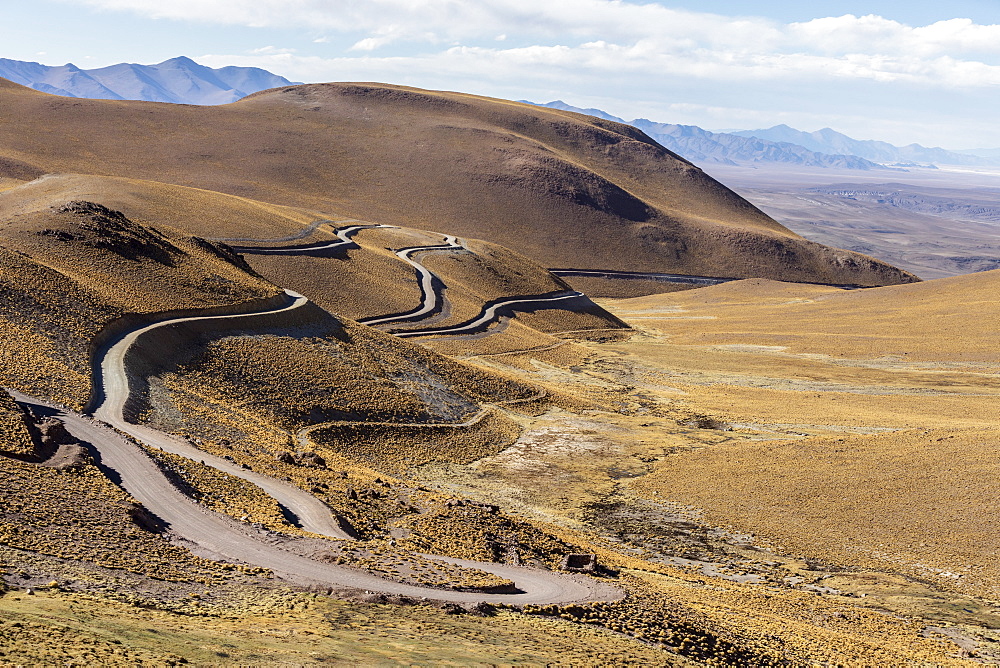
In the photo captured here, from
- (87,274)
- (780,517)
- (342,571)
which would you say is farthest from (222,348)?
(780,517)

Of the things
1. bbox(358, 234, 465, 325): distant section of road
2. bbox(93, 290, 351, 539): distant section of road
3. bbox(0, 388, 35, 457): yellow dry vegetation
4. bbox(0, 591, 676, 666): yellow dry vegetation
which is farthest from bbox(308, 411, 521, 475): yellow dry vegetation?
bbox(358, 234, 465, 325): distant section of road

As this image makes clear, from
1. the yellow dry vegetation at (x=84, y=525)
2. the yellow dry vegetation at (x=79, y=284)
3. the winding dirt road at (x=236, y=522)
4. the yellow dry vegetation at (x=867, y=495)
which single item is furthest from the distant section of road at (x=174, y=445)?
the yellow dry vegetation at (x=867, y=495)

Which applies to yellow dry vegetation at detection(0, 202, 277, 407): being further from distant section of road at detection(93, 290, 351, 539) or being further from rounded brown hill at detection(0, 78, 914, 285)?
rounded brown hill at detection(0, 78, 914, 285)

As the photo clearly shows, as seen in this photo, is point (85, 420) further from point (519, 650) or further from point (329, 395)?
point (519, 650)

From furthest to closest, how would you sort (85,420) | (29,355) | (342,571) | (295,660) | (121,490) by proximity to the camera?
1. (29,355)
2. (85,420)
3. (121,490)
4. (342,571)
5. (295,660)

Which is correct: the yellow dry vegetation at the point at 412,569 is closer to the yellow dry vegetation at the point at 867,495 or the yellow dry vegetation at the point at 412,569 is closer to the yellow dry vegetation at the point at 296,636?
the yellow dry vegetation at the point at 296,636

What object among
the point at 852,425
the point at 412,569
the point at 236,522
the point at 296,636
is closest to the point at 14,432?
the point at 236,522
